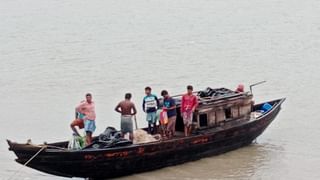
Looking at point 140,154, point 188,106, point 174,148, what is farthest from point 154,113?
point 140,154

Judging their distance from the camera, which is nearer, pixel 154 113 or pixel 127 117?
pixel 127 117

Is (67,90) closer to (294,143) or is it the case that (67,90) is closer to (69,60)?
(69,60)

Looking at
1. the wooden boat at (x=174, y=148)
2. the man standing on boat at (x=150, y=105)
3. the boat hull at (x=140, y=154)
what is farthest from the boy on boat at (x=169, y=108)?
the boat hull at (x=140, y=154)

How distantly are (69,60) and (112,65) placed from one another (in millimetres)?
2565

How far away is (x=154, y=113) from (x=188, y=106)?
95 centimetres

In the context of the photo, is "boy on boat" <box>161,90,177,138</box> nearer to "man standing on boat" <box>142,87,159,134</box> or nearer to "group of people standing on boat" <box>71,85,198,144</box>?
"group of people standing on boat" <box>71,85,198,144</box>

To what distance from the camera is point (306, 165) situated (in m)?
19.3

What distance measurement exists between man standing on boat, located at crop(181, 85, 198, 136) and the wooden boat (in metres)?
0.31

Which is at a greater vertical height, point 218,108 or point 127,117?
point 218,108

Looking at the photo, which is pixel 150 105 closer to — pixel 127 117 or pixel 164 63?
pixel 127 117

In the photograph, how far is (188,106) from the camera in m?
18.4

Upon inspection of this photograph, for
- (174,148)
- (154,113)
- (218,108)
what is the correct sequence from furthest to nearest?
(218,108) < (154,113) < (174,148)

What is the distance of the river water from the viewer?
803 inches

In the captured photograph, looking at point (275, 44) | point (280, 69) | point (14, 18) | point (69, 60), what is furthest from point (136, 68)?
point (14, 18)
